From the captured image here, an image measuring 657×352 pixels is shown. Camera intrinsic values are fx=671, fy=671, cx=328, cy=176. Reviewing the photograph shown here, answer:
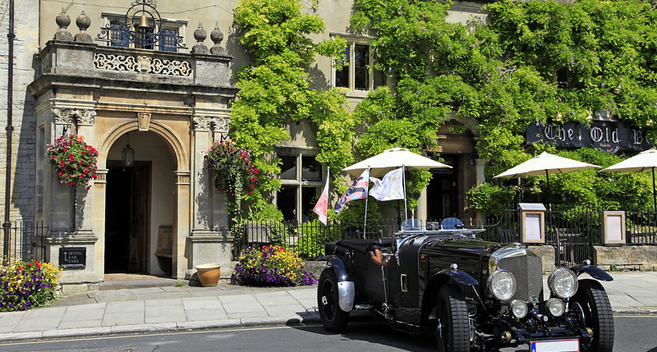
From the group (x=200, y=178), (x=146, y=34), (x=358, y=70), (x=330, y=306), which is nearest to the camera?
(x=330, y=306)

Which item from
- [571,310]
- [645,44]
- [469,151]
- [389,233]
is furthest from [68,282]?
[645,44]

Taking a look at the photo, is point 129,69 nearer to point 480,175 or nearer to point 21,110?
point 21,110

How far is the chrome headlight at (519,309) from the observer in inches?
267

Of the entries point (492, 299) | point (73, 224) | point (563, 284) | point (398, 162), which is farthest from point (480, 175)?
point (492, 299)

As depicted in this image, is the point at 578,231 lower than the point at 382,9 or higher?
lower

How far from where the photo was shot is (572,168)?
15391 mm

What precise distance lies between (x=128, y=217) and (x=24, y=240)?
3.36 meters

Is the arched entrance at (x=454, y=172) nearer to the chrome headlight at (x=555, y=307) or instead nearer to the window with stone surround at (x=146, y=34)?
the window with stone surround at (x=146, y=34)

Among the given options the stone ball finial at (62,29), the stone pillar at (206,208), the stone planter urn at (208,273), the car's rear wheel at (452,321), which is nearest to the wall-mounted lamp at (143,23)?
the stone ball finial at (62,29)

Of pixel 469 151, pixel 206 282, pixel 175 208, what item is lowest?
pixel 206 282

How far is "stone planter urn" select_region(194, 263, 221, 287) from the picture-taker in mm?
13401

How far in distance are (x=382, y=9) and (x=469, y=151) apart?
453 centimetres

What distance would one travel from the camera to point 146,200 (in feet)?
52.7

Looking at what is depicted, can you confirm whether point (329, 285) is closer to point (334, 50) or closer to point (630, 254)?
point (334, 50)
